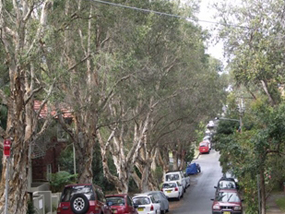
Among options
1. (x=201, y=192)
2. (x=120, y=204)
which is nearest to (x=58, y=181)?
(x=120, y=204)

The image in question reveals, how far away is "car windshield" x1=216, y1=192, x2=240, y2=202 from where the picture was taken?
2355 centimetres

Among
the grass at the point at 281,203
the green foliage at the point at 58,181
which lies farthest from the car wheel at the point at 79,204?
the grass at the point at 281,203

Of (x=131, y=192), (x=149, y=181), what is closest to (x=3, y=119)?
(x=149, y=181)

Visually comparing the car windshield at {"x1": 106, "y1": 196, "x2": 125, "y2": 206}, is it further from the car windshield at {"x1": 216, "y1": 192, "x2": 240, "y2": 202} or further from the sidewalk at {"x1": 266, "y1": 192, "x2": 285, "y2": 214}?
the sidewalk at {"x1": 266, "y1": 192, "x2": 285, "y2": 214}

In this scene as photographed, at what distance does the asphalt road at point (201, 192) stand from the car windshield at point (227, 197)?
2323 millimetres

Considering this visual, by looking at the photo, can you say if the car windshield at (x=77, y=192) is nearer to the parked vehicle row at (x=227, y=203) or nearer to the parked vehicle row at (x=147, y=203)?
the parked vehicle row at (x=147, y=203)

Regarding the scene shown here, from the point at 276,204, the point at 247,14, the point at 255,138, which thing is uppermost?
the point at 247,14

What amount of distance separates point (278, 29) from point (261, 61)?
5.29 ft

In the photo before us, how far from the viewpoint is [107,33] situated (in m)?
21.9

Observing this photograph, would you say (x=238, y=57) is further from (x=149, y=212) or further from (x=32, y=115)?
(x=32, y=115)

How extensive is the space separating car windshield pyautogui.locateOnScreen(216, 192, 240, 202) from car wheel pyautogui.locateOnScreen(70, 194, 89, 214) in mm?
9699

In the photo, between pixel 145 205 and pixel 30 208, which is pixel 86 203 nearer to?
pixel 30 208

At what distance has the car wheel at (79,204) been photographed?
1571cm

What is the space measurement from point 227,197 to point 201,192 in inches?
689
